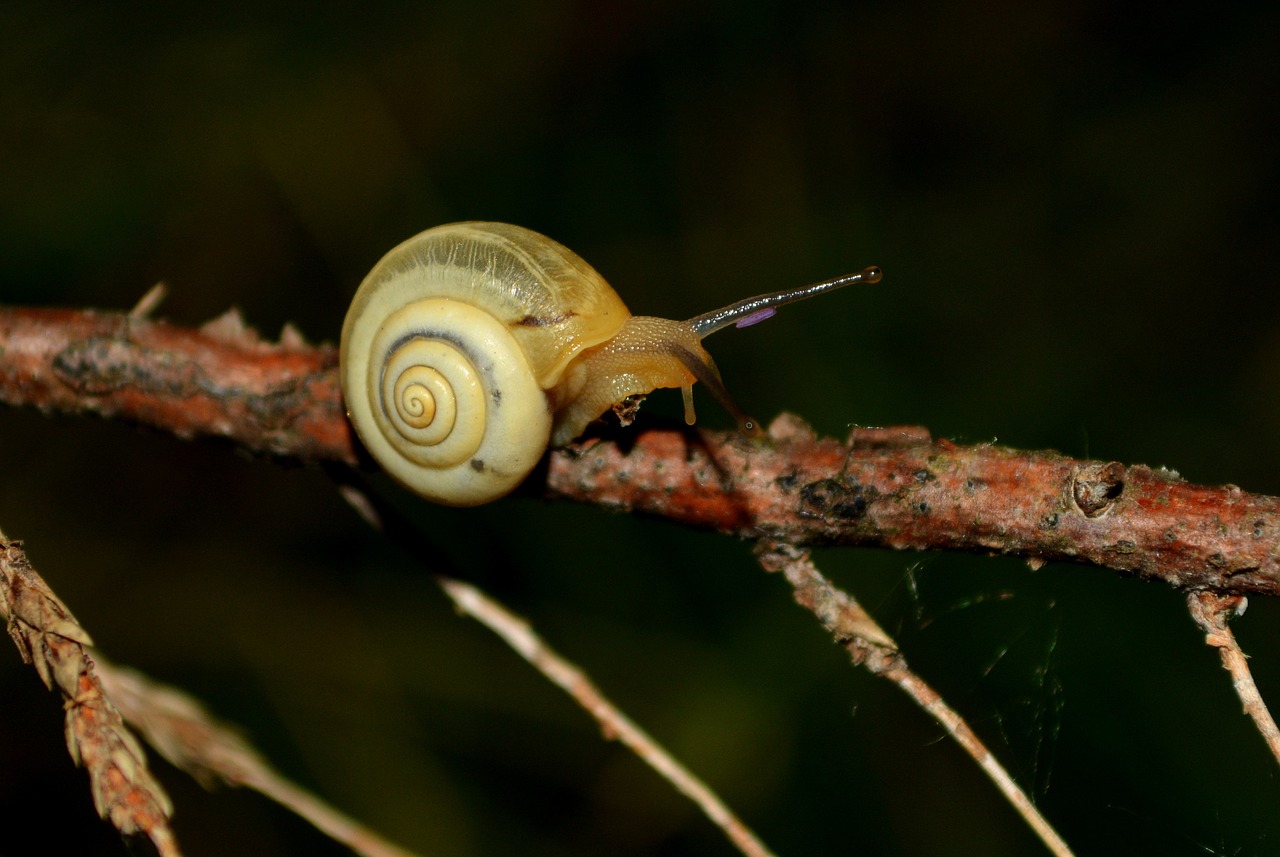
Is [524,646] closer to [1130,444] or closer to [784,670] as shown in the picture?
[784,670]

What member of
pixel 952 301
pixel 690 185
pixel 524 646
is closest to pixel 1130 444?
pixel 952 301

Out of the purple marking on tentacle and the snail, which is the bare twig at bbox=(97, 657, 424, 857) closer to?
the snail

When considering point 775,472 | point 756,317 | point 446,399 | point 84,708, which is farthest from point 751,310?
point 84,708

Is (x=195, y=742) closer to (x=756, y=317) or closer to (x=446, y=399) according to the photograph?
(x=446, y=399)

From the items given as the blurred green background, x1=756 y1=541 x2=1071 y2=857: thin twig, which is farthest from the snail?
the blurred green background

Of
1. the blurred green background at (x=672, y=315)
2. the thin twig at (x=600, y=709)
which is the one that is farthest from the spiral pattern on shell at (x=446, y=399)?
the blurred green background at (x=672, y=315)
